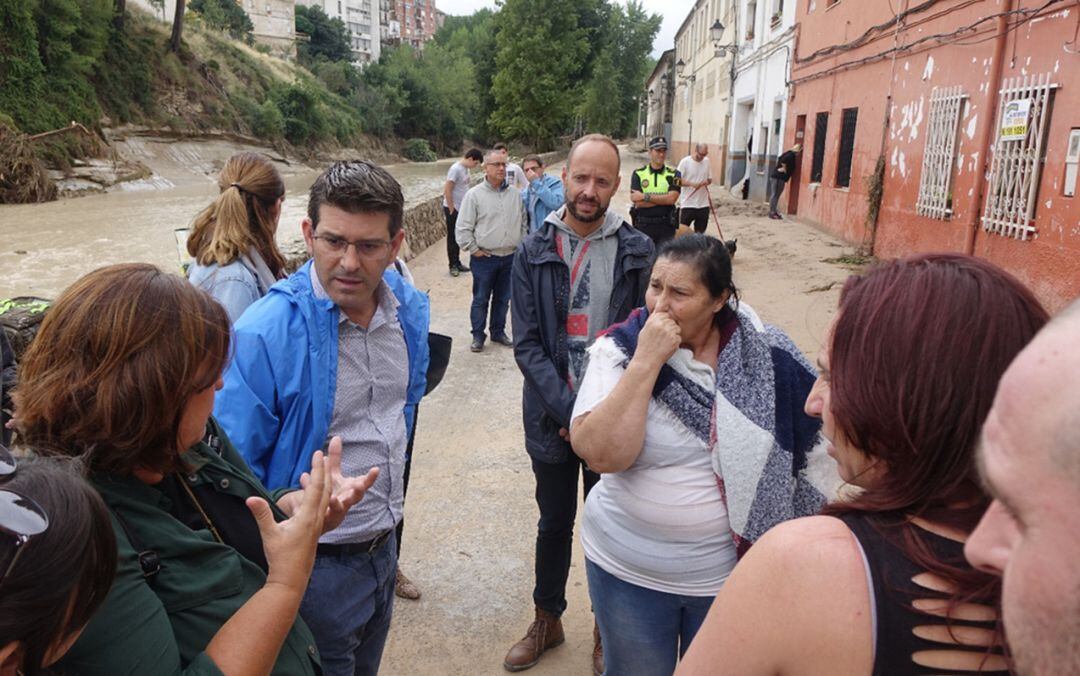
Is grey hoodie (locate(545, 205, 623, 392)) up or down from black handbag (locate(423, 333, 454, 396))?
up

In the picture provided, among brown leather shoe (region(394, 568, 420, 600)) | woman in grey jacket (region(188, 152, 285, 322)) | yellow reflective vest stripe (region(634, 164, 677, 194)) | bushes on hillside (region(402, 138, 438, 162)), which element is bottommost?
brown leather shoe (region(394, 568, 420, 600))

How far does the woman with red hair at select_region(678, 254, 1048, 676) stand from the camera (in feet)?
2.78

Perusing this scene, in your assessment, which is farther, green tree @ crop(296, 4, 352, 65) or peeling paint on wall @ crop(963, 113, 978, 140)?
green tree @ crop(296, 4, 352, 65)

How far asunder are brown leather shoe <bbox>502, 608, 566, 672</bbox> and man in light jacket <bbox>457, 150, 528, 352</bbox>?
163 inches

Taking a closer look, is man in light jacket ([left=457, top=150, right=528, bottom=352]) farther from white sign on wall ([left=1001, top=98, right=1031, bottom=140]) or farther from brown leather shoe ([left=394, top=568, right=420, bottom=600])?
white sign on wall ([left=1001, top=98, right=1031, bottom=140])

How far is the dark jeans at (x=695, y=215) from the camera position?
396 inches

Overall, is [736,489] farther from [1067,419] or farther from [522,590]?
[522,590]

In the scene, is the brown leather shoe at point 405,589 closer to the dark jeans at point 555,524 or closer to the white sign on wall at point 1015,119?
the dark jeans at point 555,524

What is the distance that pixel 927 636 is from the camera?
0.84 metres

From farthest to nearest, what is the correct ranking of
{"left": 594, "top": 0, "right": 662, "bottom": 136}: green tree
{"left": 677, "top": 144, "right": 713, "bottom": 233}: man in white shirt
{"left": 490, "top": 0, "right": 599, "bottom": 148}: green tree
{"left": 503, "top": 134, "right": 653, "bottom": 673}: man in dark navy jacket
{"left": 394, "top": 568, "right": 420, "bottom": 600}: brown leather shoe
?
{"left": 594, "top": 0, "right": 662, "bottom": 136}: green tree
{"left": 490, "top": 0, "right": 599, "bottom": 148}: green tree
{"left": 677, "top": 144, "right": 713, "bottom": 233}: man in white shirt
{"left": 394, "top": 568, "right": 420, "bottom": 600}: brown leather shoe
{"left": 503, "top": 134, "right": 653, "bottom": 673}: man in dark navy jacket

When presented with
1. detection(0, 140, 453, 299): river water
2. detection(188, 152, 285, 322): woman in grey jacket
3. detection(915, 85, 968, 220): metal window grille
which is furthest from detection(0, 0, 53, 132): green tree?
detection(915, 85, 968, 220): metal window grille

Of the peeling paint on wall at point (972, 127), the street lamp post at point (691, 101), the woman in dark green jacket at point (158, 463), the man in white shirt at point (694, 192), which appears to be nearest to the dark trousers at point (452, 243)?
the man in white shirt at point (694, 192)

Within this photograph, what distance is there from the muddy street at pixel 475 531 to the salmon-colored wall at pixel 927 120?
2.02 meters

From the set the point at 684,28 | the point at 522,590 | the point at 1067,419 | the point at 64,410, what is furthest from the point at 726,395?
the point at 684,28
